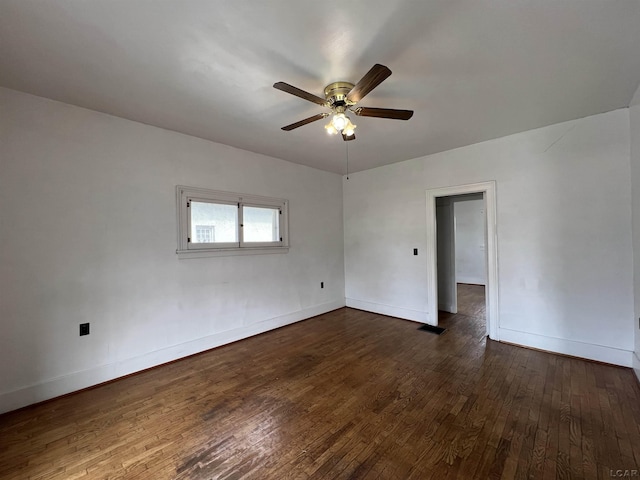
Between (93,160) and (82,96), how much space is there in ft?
1.84

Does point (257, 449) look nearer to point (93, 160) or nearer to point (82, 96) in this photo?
point (93, 160)

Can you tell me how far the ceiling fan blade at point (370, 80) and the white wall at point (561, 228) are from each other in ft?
8.34

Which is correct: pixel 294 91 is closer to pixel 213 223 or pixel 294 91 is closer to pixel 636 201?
pixel 213 223

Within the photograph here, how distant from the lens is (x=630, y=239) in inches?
102

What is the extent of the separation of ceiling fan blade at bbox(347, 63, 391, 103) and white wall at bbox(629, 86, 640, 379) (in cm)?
250

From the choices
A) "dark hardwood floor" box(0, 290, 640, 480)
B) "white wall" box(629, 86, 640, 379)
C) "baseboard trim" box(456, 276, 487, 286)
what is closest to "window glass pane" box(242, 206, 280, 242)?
"dark hardwood floor" box(0, 290, 640, 480)

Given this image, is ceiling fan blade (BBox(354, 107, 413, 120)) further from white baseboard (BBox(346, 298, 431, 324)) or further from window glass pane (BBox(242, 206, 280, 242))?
white baseboard (BBox(346, 298, 431, 324))

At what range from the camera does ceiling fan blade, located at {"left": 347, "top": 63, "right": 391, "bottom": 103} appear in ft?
4.92

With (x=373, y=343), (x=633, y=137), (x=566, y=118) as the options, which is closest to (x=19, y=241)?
(x=373, y=343)

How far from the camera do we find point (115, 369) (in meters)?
2.60

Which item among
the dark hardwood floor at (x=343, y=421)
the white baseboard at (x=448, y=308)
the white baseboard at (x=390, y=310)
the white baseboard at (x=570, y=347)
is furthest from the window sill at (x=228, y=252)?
the white baseboard at (x=570, y=347)

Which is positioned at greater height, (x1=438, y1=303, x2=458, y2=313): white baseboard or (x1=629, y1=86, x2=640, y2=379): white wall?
(x1=629, y1=86, x2=640, y2=379): white wall

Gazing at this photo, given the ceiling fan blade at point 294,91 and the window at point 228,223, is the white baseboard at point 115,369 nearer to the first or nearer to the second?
the window at point 228,223

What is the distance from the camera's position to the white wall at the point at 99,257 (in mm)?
2189
